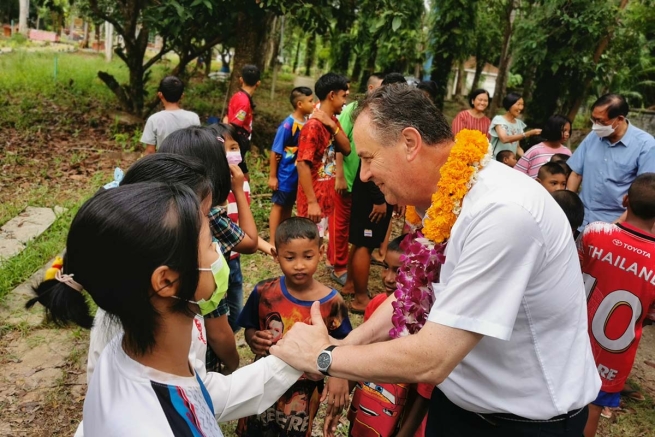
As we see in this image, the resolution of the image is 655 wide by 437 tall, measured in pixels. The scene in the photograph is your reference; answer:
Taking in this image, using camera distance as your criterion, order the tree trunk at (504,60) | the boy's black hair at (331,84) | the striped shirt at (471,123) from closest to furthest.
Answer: the boy's black hair at (331,84)
the striped shirt at (471,123)
the tree trunk at (504,60)

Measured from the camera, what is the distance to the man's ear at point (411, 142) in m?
1.83

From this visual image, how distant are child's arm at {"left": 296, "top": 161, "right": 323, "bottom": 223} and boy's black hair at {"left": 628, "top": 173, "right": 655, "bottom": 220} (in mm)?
2431

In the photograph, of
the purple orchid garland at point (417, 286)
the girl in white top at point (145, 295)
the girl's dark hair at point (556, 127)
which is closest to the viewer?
the girl in white top at point (145, 295)

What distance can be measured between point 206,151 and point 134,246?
4.29ft

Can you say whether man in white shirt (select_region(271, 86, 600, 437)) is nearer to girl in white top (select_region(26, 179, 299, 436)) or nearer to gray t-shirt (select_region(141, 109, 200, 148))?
girl in white top (select_region(26, 179, 299, 436))

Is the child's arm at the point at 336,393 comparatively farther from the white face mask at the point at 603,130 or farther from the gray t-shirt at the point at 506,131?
the gray t-shirt at the point at 506,131

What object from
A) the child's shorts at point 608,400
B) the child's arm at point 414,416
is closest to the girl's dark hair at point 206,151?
the child's arm at point 414,416

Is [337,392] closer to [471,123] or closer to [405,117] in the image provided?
[405,117]

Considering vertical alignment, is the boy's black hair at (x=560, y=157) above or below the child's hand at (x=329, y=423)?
above

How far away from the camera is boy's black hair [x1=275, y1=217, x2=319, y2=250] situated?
9.04 ft

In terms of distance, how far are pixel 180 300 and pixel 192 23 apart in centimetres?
775

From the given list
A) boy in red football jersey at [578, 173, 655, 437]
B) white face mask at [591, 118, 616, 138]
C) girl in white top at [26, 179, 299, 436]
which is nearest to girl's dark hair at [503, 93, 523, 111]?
white face mask at [591, 118, 616, 138]

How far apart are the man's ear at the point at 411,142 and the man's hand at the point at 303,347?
0.74 metres

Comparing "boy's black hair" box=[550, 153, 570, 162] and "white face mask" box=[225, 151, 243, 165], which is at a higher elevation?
"boy's black hair" box=[550, 153, 570, 162]
